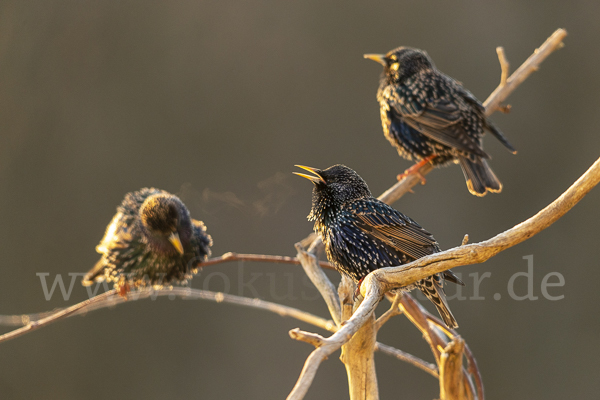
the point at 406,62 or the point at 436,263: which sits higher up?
the point at 406,62

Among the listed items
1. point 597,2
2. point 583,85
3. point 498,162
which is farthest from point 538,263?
point 597,2

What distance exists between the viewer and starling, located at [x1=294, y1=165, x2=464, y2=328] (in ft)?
3.70

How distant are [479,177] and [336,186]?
65 centimetres

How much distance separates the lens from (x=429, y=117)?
1.85 metres

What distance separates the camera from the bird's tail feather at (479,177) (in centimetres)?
157

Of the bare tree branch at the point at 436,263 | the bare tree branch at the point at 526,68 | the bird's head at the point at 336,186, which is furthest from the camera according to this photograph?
the bare tree branch at the point at 526,68

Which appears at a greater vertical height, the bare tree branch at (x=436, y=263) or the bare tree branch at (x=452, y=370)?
the bare tree branch at (x=436, y=263)

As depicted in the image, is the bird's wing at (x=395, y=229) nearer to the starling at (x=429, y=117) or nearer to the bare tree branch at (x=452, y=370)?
the bare tree branch at (x=452, y=370)

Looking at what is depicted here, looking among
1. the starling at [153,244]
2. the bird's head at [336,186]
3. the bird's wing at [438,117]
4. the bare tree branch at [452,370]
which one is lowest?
the bare tree branch at [452,370]

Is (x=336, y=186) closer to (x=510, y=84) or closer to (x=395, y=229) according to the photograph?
→ (x=395, y=229)

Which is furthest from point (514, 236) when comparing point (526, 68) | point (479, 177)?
point (526, 68)

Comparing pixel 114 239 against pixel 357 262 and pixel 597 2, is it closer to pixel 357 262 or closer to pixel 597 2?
pixel 357 262

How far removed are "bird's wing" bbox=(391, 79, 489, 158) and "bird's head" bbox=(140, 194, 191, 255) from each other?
0.86 metres

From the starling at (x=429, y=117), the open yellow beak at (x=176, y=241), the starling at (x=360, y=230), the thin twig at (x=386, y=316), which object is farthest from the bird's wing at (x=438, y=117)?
the open yellow beak at (x=176, y=241)
